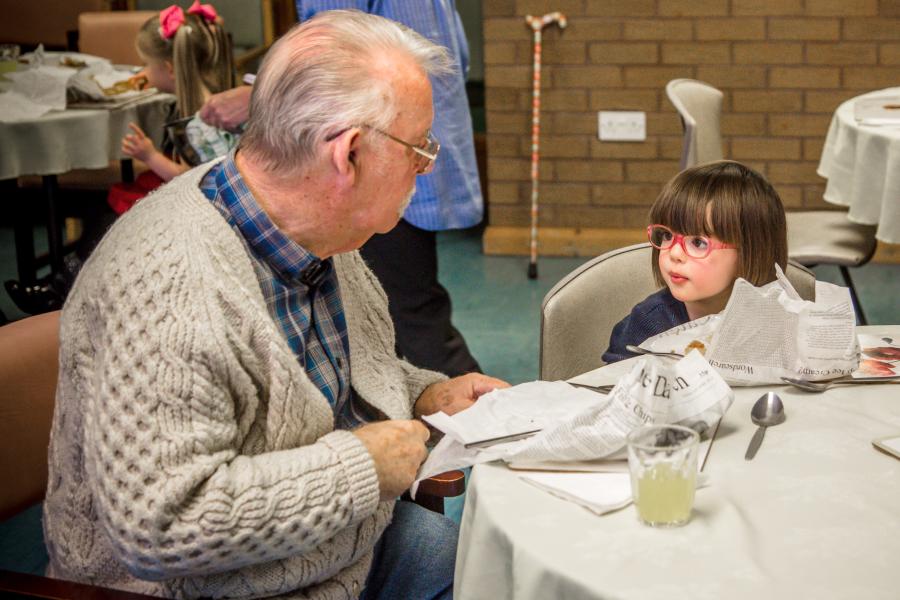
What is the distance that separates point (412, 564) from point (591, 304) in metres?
0.61

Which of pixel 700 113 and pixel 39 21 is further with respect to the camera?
pixel 39 21

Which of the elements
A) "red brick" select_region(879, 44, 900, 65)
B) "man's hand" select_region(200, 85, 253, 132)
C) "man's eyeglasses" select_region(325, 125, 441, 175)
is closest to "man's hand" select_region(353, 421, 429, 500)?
"man's eyeglasses" select_region(325, 125, 441, 175)

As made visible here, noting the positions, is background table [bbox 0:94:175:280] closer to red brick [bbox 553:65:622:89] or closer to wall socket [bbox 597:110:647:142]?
red brick [bbox 553:65:622:89]

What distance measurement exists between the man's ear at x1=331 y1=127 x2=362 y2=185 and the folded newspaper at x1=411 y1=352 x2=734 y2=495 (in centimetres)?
33

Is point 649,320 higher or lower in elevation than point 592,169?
higher

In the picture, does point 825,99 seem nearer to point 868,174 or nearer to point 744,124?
point 744,124

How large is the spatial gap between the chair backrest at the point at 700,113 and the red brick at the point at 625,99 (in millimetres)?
1023

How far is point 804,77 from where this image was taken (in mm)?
4672

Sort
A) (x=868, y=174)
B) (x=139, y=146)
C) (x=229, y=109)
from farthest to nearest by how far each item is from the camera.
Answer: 1. (x=139, y=146)
2. (x=868, y=174)
3. (x=229, y=109)

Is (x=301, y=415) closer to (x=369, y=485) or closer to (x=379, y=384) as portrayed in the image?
(x=369, y=485)

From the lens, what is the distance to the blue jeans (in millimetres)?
1615

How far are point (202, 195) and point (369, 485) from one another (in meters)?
0.42

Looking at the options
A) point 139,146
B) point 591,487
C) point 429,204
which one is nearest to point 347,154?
point 591,487

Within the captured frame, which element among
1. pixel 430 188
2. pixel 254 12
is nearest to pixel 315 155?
pixel 430 188
